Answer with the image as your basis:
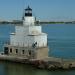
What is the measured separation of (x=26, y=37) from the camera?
38.4m

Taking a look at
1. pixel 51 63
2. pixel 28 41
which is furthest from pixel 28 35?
pixel 51 63

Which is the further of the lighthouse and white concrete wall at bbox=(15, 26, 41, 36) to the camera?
white concrete wall at bbox=(15, 26, 41, 36)

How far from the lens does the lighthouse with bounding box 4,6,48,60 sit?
37844 millimetres

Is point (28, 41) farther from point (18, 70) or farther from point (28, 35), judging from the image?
point (18, 70)

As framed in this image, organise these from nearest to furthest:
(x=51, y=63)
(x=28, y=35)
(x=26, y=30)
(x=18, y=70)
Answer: (x=51, y=63)
(x=18, y=70)
(x=28, y=35)
(x=26, y=30)

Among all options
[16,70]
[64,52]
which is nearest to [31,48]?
[16,70]

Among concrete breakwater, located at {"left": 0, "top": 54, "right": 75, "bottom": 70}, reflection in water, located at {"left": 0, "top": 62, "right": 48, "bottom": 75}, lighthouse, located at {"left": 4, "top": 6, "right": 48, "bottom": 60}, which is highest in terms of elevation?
lighthouse, located at {"left": 4, "top": 6, "right": 48, "bottom": 60}

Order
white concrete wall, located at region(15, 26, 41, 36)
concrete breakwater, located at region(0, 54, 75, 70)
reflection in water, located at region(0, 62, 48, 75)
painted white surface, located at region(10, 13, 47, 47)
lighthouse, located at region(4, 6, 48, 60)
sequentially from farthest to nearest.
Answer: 1. white concrete wall, located at region(15, 26, 41, 36)
2. painted white surface, located at region(10, 13, 47, 47)
3. lighthouse, located at region(4, 6, 48, 60)
4. concrete breakwater, located at region(0, 54, 75, 70)
5. reflection in water, located at region(0, 62, 48, 75)

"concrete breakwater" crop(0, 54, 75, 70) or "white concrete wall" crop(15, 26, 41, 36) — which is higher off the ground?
"white concrete wall" crop(15, 26, 41, 36)

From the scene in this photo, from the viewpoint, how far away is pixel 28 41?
126ft

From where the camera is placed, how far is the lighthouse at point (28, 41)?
37.8m

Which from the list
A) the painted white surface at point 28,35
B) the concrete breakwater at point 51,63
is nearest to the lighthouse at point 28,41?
the painted white surface at point 28,35

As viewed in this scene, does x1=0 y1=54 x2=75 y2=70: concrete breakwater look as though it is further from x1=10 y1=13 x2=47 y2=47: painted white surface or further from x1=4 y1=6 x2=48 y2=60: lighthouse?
x1=10 y1=13 x2=47 y2=47: painted white surface

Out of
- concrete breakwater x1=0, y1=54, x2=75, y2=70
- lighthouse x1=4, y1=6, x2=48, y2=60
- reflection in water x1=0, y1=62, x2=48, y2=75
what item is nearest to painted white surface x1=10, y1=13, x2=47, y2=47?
lighthouse x1=4, y1=6, x2=48, y2=60
